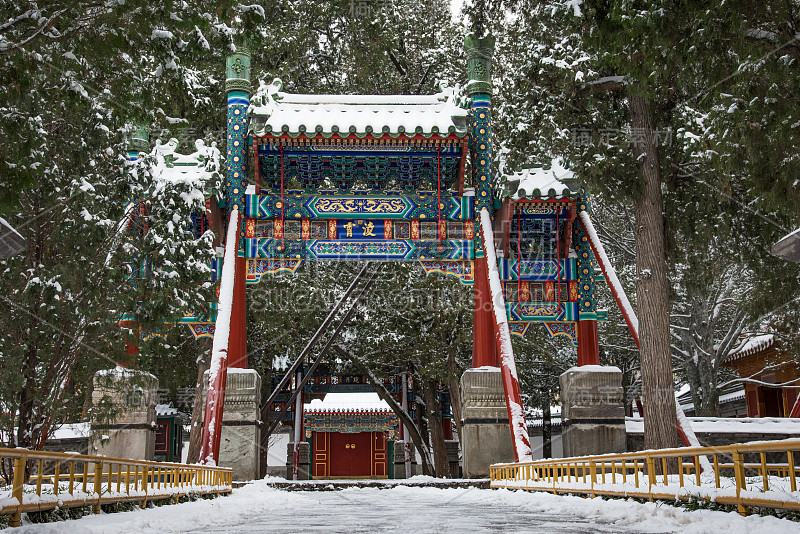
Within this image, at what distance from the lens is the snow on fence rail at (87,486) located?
14.9 ft

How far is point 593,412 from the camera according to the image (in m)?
12.9

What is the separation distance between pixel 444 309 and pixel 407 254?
5194 mm

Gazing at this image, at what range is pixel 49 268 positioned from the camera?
8.24 metres

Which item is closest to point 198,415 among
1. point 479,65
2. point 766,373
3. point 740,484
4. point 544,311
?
point 544,311

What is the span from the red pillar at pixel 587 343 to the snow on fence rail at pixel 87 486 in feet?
23.0

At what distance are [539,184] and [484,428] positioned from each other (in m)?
4.59

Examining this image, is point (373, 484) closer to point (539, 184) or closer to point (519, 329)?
point (519, 329)

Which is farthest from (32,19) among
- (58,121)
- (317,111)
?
(317,111)

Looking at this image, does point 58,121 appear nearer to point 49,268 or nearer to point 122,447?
point 49,268

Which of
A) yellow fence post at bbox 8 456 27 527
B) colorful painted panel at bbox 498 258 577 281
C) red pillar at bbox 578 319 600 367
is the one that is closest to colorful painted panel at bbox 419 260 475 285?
colorful painted panel at bbox 498 258 577 281

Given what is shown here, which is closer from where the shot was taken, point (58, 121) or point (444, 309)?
point (58, 121)

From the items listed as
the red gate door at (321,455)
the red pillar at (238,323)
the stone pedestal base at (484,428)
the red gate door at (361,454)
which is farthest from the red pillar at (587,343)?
the red gate door at (321,455)

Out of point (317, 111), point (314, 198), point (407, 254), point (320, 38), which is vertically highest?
point (320, 38)

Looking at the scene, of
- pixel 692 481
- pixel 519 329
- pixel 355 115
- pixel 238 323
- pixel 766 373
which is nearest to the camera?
pixel 692 481
